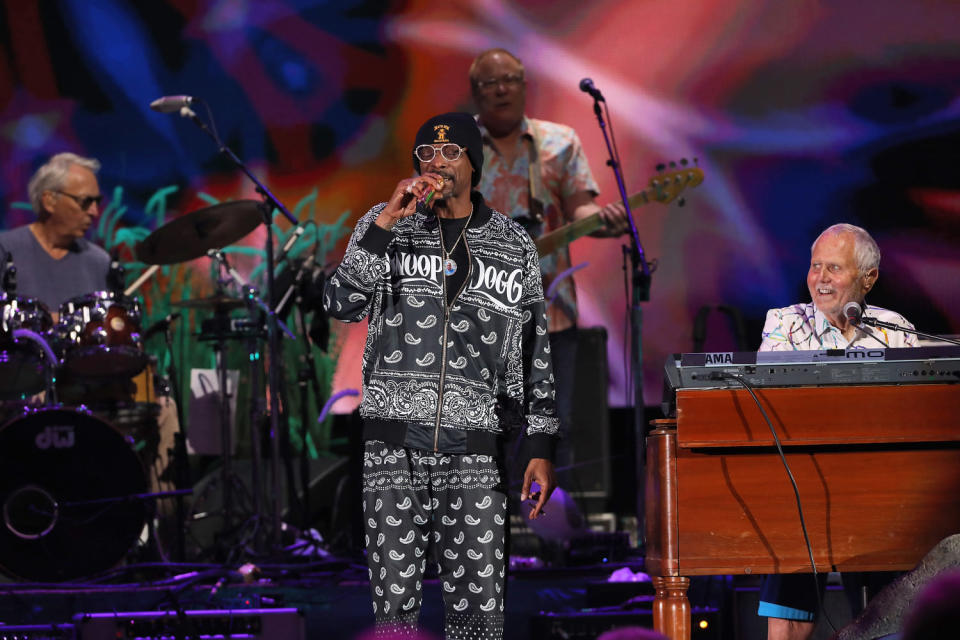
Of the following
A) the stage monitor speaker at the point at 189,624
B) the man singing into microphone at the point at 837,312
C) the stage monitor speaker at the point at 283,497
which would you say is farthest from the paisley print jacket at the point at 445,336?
the stage monitor speaker at the point at 283,497

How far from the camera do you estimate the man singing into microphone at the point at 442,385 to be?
9.77 feet

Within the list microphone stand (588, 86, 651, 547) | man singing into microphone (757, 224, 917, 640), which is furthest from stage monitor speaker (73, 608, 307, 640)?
microphone stand (588, 86, 651, 547)

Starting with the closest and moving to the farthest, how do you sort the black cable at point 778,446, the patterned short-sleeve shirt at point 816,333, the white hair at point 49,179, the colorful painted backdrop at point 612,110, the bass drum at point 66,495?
the black cable at point 778,446 → the patterned short-sleeve shirt at point 816,333 → the bass drum at point 66,495 → the white hair at point 49,179 → the colorful painted backdrop at point 612,110

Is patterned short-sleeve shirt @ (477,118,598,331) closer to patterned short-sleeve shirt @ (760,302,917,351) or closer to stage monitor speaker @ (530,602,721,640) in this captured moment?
stage monitor speaker @ (530,602,721,640)

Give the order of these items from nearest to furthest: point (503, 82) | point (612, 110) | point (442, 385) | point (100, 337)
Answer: point (442, 385) < point (100, 337) < point (503, 82) < point (612, 110)

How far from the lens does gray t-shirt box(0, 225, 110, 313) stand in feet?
20.7

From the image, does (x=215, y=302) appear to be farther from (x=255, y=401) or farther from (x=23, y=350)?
(x=23, y=350)

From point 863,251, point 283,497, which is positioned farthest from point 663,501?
point 283,497

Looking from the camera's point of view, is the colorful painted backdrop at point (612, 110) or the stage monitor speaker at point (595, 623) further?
the colorful painted backdrop at point (612, 110)

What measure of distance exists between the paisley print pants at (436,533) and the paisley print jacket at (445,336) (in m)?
0.07

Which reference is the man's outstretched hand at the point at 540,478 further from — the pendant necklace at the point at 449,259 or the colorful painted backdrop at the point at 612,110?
the colorful painted backdrop at the point at 612,110

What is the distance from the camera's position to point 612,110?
287 inches

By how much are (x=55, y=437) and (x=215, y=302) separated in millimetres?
1302

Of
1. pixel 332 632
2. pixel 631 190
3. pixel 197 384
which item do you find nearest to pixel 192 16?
pixel 197 384
